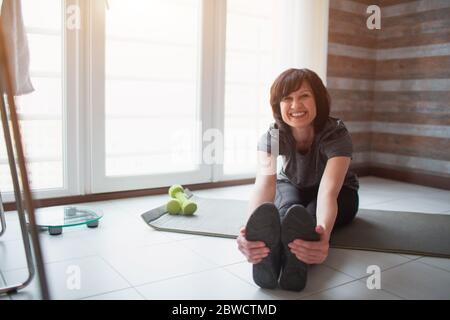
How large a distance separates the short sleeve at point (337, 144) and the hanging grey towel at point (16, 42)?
1266 millimetres

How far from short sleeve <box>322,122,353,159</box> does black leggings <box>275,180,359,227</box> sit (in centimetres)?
26

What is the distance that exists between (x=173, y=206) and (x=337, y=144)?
1004 mm

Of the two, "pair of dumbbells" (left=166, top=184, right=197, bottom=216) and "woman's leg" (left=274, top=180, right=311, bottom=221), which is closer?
"woman's leg" (left=274, top=180, right=311, bottom=221)

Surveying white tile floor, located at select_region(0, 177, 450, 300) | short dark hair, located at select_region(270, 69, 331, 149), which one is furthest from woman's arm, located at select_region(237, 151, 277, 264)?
white tile floor, located at select_region(0, 177, 450, 300)

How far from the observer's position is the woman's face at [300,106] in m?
1.84

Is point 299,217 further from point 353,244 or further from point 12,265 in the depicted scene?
point 12,265

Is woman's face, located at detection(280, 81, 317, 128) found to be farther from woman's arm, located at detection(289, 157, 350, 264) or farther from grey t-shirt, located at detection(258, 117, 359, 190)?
Result: woman's arm, located at detection(289, 157, 350, 264)

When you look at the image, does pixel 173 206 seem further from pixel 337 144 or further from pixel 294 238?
pixel 294 238

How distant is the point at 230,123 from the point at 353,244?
1558mm

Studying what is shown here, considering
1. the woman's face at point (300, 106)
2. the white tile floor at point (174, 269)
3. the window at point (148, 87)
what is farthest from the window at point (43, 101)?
the woman's face at point (300, 106)

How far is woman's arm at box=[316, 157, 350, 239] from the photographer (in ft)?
5.25

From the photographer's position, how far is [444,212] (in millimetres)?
2740

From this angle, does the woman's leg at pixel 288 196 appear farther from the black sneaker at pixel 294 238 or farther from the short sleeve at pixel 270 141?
the black sneaker at pixel 294 238

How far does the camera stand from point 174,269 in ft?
5.68
